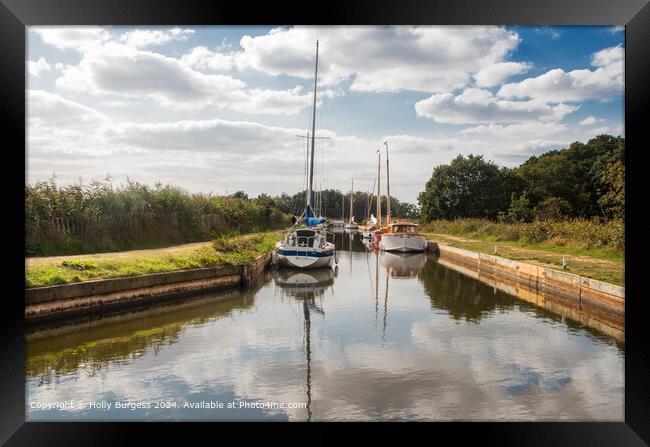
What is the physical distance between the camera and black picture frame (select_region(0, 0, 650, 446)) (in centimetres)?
371

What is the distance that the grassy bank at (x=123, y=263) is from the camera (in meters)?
8.84

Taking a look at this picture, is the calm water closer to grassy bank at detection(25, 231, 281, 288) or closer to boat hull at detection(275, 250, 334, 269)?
grassy bank at detection(25, 231, 281, 288)

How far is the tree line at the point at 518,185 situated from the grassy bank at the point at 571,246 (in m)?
10.8

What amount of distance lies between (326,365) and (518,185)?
1315 inches

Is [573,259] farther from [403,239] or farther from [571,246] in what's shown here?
[403,239]

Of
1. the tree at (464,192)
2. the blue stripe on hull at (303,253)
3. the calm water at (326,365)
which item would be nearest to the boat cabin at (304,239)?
the blue stripe on hull at (303,253)

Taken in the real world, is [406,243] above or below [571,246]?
below

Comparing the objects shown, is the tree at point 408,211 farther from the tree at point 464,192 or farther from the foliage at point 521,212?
the foliage at point 521,212

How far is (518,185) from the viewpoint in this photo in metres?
36.4

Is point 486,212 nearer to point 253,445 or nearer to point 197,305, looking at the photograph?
point 197,305

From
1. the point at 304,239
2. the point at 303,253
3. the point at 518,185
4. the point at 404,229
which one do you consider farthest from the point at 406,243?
the point at 518,185
